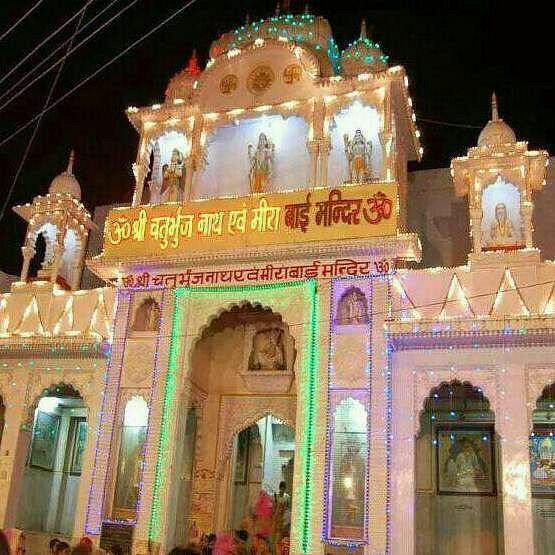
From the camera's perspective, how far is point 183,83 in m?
15.5

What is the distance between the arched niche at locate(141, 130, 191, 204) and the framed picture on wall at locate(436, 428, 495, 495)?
7.31 meters

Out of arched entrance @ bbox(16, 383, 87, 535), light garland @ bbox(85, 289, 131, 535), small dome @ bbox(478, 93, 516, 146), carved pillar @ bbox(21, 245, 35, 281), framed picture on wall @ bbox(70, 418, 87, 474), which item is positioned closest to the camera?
light garland @ bbox(85, 289, 131, 535)

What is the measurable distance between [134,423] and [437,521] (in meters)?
6.21

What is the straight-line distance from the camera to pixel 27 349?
1434cm

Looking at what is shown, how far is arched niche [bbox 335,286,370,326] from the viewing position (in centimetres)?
1212

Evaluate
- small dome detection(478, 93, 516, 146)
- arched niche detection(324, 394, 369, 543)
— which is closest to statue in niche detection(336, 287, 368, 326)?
arched niche detection(324, 394, 369, 543)

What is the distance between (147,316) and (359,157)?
5.15 m

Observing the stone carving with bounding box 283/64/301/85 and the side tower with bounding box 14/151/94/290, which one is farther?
the side tower with bounding box 14/151/94/290

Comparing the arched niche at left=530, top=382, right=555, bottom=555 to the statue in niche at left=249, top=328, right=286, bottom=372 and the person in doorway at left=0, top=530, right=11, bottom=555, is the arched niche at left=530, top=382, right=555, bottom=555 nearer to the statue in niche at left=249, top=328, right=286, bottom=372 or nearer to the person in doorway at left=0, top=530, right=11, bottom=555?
the statue in niche at left=249, top=328, right=286, bottom=372

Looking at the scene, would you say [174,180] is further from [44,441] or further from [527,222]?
[527,222]

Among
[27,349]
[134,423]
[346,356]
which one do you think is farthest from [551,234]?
[27,349]

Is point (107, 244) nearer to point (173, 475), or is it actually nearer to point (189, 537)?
point (173, 475)

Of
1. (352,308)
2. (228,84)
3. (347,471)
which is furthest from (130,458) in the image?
(228,84)

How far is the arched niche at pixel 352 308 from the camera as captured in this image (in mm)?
12117
